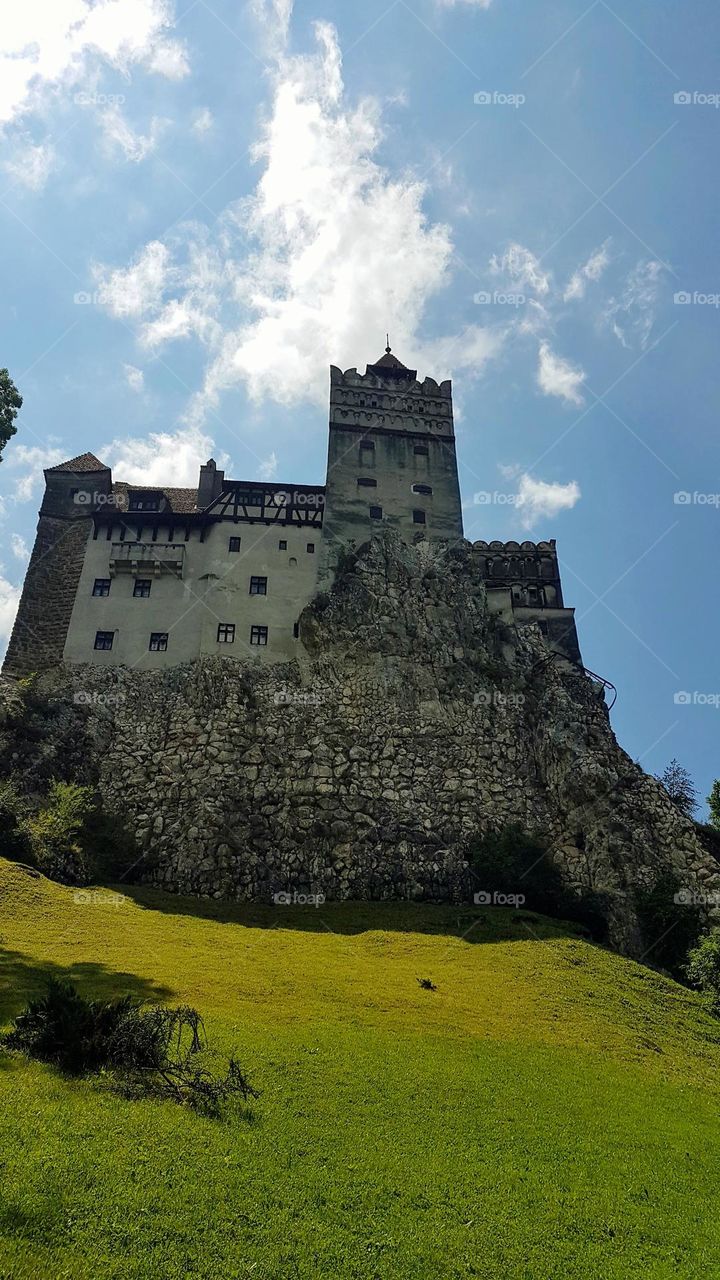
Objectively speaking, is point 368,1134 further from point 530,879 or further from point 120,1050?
point 530,879

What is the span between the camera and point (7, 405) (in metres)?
25.2

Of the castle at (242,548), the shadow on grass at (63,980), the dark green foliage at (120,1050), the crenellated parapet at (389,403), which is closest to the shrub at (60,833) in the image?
the castle at (242,548)

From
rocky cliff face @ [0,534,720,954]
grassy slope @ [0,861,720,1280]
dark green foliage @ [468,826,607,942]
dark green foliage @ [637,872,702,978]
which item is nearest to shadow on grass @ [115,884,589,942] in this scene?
dark green foliage @ [468,826,607,942]

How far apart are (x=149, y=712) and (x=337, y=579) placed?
13.5m

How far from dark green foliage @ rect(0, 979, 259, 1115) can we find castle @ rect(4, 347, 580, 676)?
92.2ft

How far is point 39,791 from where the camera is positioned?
115 ft

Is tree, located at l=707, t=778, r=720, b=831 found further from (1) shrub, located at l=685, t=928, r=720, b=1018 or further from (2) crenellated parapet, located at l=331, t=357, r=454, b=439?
(2) crenellated parapet, located at l=331, t=357, r=454, b=439

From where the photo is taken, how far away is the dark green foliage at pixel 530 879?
110ft

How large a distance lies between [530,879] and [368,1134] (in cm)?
2320

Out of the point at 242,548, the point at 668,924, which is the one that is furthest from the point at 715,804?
the point at 242,548

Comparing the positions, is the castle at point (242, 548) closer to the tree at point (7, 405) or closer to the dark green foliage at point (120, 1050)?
the tree at point (7, 405)

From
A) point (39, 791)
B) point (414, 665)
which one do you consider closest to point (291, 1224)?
point (39, 791)

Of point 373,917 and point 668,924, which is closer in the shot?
point 373,917

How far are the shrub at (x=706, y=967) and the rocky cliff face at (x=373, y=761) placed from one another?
10.2ft
